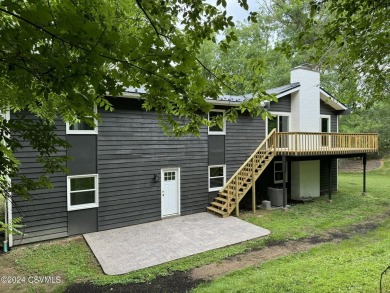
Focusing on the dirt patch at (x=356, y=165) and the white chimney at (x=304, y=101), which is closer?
the white chimney at (x=304, y=101)

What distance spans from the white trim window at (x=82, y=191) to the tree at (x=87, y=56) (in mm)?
6018

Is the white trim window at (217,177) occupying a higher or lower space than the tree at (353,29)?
lower

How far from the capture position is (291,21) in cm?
2527

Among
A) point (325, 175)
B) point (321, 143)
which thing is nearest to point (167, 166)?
point (321, 143)

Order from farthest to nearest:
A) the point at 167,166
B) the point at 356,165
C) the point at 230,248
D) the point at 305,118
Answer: the point at 356,165, the point at 305,118, the point at 167,166, the point at 230,248

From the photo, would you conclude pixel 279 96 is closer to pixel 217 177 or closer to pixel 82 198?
pixel 217 177

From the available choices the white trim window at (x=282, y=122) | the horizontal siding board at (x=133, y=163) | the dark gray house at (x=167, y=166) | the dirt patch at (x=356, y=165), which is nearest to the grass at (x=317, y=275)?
the dark gray house at (x=167, y=166)

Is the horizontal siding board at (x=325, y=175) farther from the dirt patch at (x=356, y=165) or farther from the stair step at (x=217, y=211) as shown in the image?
the dirt patch at (x=356, y=165)

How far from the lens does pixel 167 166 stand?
31.8 ft

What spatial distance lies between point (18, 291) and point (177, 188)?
5822 mm

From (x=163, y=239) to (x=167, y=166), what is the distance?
2879 mm

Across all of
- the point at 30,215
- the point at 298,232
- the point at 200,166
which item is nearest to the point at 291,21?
the point at 200,166

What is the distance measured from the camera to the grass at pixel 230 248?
551 cm

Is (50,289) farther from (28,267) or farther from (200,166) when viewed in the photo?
(200,166)
